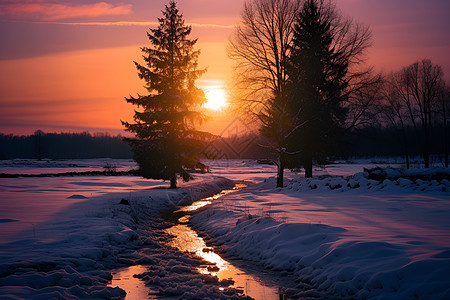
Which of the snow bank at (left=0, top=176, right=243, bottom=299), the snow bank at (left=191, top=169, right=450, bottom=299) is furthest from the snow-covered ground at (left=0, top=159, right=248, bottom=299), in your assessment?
the snow bank at (left=191, top=169, right=450, bottom=299)

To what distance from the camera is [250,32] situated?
911 inches

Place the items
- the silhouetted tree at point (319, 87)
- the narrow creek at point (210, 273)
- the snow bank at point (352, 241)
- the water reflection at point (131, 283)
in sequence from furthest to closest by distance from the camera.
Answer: the silhouetted tree at point (319, 87)
the narrow creek at point (210, 273)
the water reflection at point (131, 283)
the snow bank at point (352, 241)

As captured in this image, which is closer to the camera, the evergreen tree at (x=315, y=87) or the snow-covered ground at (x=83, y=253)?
the snow-covered ground at (x=83, y=253)

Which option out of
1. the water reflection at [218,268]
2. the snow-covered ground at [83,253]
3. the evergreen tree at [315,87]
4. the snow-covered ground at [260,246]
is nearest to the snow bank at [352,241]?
the snow-covered ground at [260,246]

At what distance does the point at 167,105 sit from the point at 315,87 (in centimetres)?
1179

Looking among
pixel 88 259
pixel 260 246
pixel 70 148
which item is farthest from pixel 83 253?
pixel 70 148

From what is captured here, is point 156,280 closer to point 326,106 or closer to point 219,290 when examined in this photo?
point 219,290

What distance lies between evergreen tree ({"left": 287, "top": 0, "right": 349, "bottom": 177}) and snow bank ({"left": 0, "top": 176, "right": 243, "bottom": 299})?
48.6 ft

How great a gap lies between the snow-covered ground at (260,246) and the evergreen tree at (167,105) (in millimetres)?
9869

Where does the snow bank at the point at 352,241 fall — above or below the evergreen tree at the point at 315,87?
below

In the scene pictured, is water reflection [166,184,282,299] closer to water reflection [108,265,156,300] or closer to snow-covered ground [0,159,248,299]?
snow-covered ground [0,159,248,299]

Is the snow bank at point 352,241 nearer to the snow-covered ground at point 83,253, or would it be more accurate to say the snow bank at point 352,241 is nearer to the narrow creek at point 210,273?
the narrow creek at point 210,273

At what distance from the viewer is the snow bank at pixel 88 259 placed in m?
6.36

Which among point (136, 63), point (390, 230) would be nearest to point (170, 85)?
point (136, 63)
